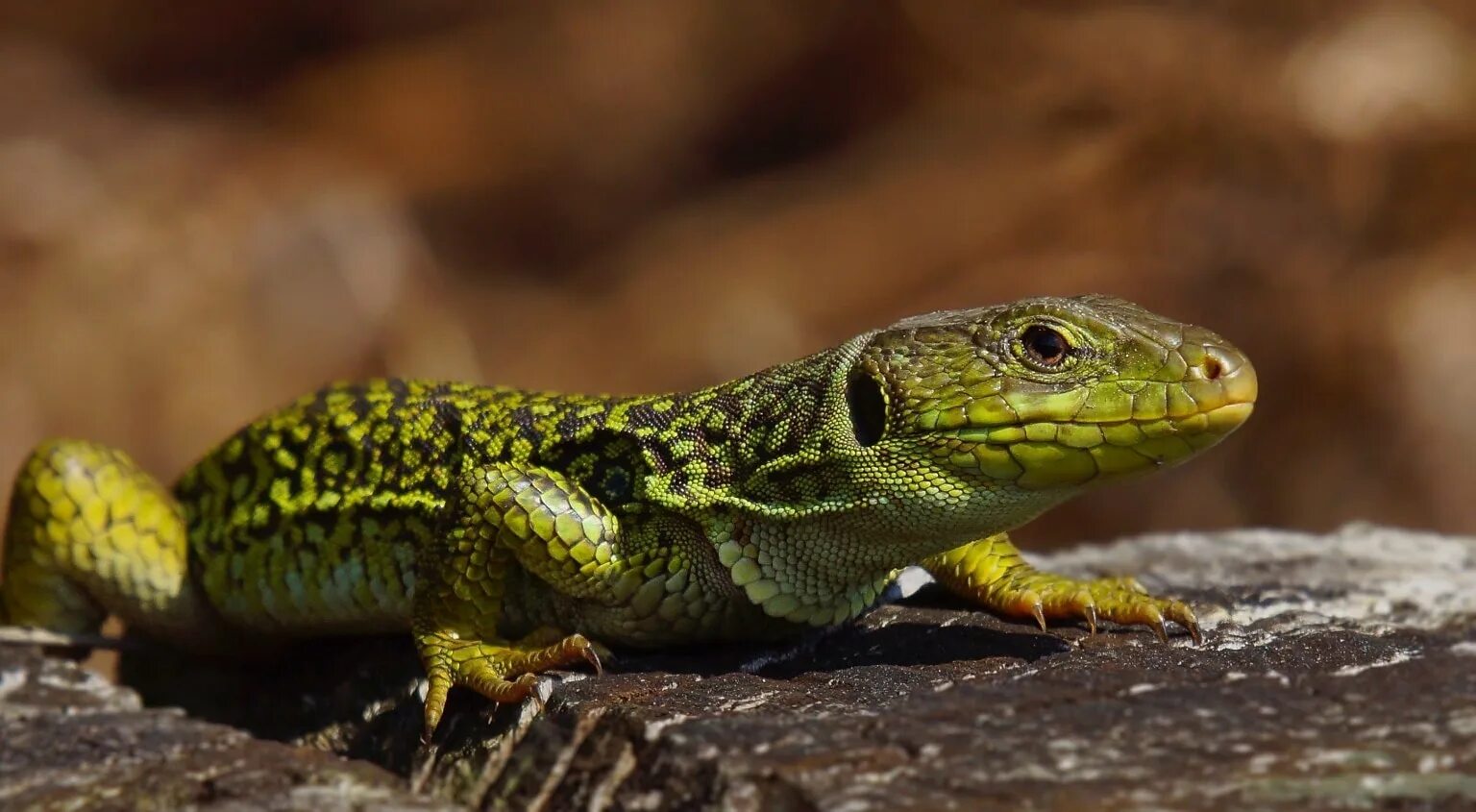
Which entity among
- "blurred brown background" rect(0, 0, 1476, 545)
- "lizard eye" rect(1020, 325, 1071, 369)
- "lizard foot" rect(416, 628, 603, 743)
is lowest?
"lizard foot" rect(416, 628, 603, 743)

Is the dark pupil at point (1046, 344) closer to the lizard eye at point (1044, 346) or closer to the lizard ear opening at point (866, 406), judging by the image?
the lizard eye at point (1044, 346)

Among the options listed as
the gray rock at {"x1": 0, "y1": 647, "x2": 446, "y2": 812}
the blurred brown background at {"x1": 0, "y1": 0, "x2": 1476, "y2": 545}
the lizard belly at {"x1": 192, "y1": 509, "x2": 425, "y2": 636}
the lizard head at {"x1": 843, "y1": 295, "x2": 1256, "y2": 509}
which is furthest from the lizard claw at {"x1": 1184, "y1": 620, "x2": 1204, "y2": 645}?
the blurred brown background at {"x1": 0, "y1": 0, "x2": 1476, "y2": 545}

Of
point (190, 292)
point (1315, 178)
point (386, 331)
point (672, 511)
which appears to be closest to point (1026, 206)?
point (1315, 178)

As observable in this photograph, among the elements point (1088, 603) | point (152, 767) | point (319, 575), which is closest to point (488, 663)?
point (152, 767)

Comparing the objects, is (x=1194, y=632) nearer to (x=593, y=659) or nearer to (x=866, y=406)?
(x=866, y=406)

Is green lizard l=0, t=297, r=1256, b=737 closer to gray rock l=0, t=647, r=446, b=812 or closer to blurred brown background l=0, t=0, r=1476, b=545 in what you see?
gray rock l=0, t=647, r=446, b=812

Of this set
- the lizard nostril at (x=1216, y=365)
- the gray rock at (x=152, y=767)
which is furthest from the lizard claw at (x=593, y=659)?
the lizard nostril at (x=1216, y=365)
